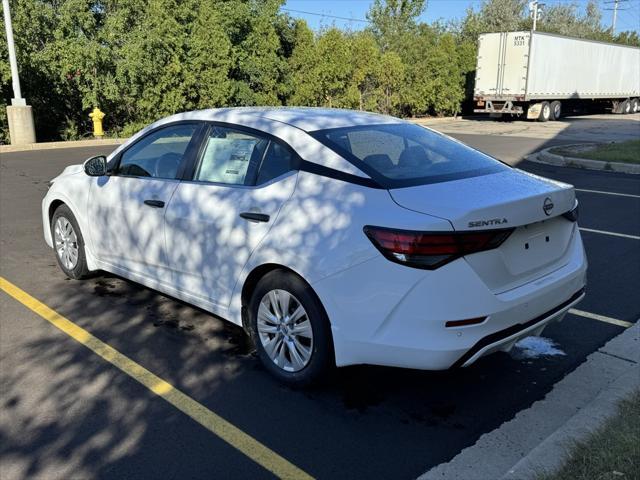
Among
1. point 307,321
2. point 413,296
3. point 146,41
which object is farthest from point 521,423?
point 146,41

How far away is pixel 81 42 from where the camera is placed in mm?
17359

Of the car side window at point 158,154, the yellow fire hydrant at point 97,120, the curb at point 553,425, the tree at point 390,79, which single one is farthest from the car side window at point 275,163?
the tree at point 390,79

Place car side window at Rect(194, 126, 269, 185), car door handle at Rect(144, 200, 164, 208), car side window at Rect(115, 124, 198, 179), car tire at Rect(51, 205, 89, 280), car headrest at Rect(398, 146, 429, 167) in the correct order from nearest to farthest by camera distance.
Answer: car headrest at Rect(398, 146, 429, 167) → car side window at Rect(194, 126, 269, 185) → car door handle at Rect(144, 200, 164, 208) → car side window at Rect(115, 124, 198, 179) → car tire at Rect(51, 205, 89, 280)

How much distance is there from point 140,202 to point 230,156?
0.88 meters

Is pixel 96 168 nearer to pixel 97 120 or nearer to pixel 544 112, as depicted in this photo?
pixel 97 120

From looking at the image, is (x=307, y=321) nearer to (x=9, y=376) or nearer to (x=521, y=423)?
(x=521, y=423)

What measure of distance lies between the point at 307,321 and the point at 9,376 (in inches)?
74.3

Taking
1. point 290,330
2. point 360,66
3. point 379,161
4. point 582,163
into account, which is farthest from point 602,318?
point 360,66

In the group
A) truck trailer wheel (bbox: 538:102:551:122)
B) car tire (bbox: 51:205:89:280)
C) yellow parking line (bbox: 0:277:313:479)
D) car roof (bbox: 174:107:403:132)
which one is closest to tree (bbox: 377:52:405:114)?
truck trailer wheel (bbox: 538:102:551:122)

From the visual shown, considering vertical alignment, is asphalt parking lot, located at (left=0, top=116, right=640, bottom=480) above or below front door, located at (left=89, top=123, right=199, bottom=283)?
below

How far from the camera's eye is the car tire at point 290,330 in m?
3.44

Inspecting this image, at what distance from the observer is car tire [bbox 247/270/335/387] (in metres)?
3.44

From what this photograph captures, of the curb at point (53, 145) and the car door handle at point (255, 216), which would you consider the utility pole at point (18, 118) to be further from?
the car door handle at point (255, 216)

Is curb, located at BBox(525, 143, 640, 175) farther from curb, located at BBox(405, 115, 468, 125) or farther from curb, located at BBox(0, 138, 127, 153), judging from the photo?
curb, located at BBox(405, 115, 468, 125)
